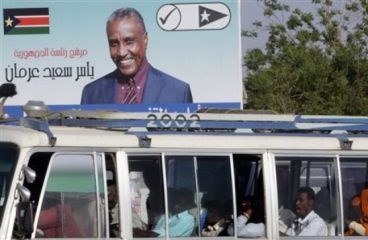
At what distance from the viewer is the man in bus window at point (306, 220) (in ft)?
31.0

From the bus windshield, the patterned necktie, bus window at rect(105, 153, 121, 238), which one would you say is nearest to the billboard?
the patterned necktie

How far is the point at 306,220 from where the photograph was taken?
9.48 meters

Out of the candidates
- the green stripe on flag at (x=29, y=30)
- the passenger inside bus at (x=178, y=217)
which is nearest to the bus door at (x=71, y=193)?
the passenger inside bus at (x=178, y=217)

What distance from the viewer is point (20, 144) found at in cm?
831

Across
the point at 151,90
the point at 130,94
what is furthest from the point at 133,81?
the point at 151,90

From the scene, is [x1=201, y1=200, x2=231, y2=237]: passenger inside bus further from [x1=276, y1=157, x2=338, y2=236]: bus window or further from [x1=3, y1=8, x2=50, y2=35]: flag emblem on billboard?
[x1=3, y1=8, x2=50, y2=35]: flag emblem on billboard

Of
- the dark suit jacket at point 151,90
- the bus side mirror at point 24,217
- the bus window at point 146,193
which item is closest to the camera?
the bus side mirror at point 24,217

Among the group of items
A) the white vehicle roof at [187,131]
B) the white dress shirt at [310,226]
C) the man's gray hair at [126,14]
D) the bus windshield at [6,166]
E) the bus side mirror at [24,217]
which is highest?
the man's gray hair at [126,14]

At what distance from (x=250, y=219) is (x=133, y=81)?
9905 mm

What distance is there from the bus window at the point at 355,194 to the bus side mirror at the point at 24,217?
2877 mm

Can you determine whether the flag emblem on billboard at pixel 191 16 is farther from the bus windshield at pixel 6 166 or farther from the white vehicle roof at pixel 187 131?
the bus windshield at pixel 6 166

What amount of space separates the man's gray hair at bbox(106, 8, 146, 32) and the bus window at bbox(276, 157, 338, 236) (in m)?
9.74

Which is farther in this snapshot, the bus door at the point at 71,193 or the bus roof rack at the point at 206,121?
the bus roof rack at the point at 206,121

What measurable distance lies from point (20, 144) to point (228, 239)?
1895 mm
